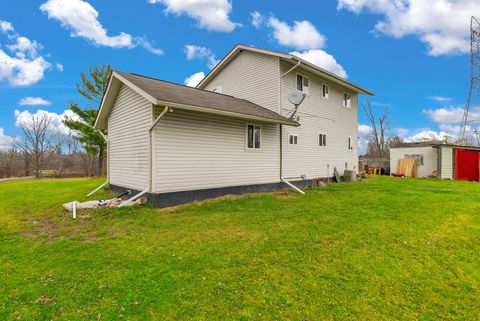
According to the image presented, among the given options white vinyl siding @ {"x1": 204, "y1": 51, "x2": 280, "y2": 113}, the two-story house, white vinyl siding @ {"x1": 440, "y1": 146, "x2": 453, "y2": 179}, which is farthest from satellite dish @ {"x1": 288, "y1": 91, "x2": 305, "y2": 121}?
white vinyl siding @ {"x1": 440, "y1": 146, "x2": 453, "y2": 179}

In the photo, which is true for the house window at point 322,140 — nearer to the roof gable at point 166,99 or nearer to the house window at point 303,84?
the house window at point 303,84

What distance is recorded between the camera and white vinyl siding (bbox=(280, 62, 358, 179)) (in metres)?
12.0

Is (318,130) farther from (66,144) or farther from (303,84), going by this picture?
(66,144)

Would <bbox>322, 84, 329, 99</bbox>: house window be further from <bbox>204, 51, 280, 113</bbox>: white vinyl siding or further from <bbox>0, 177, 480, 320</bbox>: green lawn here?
<bbox>0, 177, 480, 320</bbox>: green lawn

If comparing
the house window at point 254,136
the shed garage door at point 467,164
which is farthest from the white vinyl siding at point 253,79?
the shed garage door at point 467,164

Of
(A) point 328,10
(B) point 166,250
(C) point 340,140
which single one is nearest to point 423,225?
(B) point 166,250

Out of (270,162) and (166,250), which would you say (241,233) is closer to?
(166,250)

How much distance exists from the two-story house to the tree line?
1304 centimetres

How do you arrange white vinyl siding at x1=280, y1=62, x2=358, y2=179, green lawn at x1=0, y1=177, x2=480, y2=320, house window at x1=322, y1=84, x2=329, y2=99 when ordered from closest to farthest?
green lawn at x1=0, y1=177, x2=480, y2=320 < white vinyl siding at x1=280, y1=62, x2=358, y2=179 < house window at x1=322, y1=84, x2=329, y2=99

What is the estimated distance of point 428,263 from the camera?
164 inches

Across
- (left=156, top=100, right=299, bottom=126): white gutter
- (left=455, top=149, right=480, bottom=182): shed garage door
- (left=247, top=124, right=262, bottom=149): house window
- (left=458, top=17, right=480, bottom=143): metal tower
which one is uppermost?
(left=458, top=17, right=480, bottom=143): metal tower

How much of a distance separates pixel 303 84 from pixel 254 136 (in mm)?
4473

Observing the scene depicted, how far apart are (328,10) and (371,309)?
15.7m

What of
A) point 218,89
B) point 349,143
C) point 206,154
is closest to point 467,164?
point 349,143
